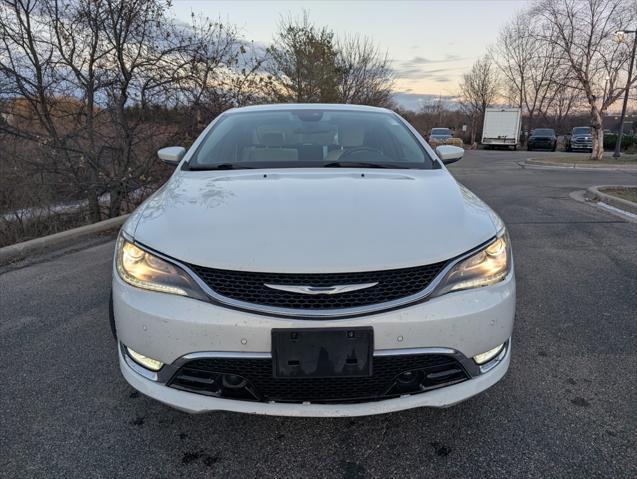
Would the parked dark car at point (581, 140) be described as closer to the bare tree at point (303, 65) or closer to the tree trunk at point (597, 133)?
the tree trunk at point (597, 133)

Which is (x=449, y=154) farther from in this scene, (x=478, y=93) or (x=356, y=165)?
(x=478, y=93)

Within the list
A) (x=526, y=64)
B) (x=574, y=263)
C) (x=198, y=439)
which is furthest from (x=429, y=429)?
(x=526, y=64)

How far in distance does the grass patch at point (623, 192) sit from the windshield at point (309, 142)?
6.42m

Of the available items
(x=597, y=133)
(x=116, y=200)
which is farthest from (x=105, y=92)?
(x=597, y=133)

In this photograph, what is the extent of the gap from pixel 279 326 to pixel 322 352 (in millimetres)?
186

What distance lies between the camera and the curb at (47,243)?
4660 millimetres

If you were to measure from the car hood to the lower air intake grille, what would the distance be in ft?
1.21

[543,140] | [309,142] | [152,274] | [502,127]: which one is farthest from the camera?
[502,127]

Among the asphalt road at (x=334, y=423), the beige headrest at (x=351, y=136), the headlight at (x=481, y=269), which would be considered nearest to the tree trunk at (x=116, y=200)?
the asphalt road at (x=334, y=423)

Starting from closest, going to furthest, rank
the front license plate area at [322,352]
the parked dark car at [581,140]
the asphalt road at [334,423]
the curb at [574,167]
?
the front license plate area at [322,352] < the asphalt road at [334,423] < the curb at [574,167] < the parked dark car at [581,140]

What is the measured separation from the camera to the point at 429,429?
6.70 feet

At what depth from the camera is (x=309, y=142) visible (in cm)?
305

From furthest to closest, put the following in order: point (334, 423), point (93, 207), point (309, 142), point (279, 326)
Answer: point (93, 207) < point (309, 142) < point (334, 423) < point (279, 326)

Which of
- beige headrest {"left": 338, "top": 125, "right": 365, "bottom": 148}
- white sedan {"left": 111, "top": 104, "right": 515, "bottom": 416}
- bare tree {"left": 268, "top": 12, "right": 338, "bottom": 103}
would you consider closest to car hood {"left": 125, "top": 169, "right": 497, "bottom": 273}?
white sedan {"left": 111, "top": 104, "right": 515, "bottom": 416}
